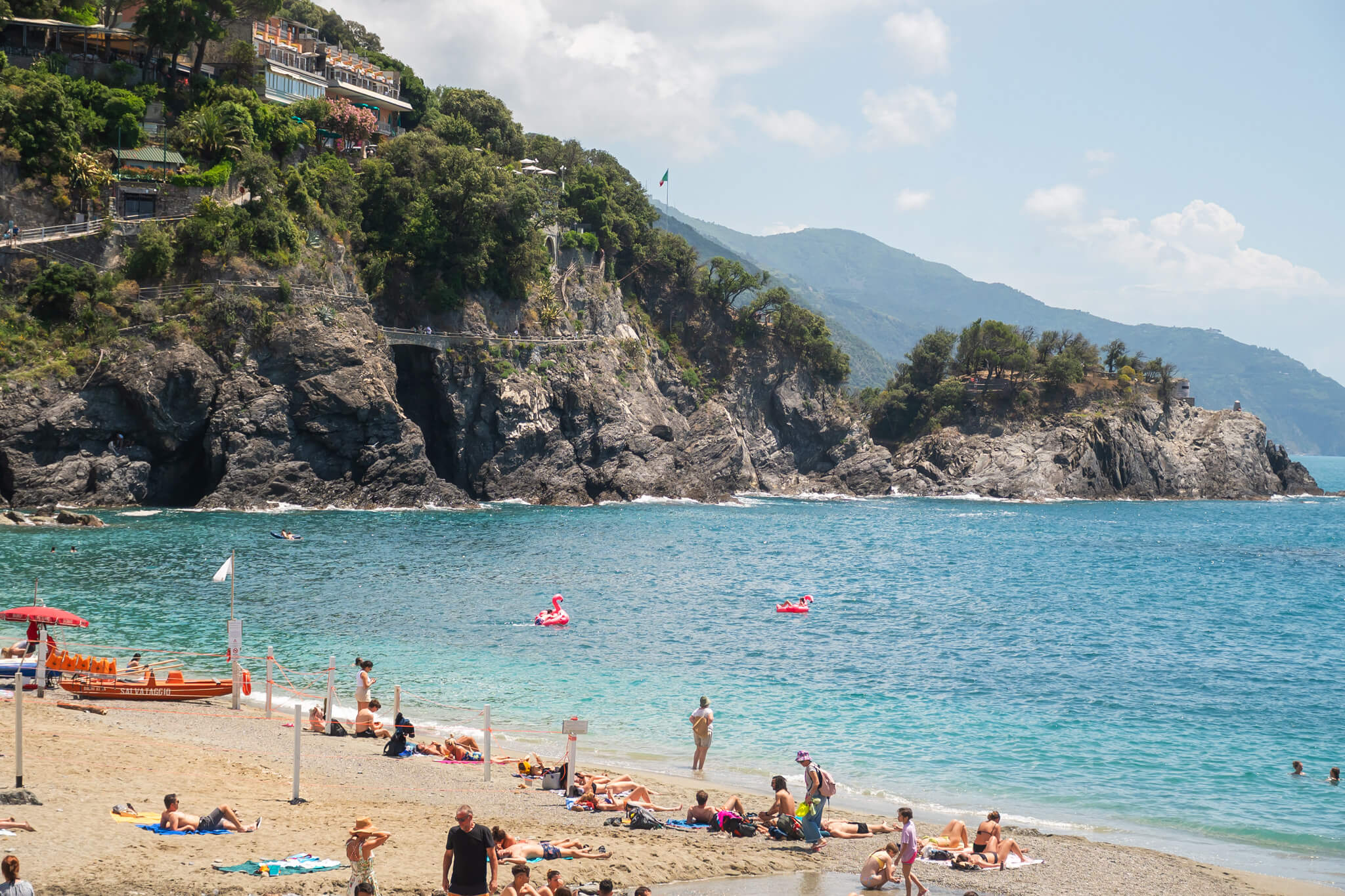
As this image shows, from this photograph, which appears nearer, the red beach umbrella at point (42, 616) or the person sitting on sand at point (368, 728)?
the person sitting on sand at point (368, 728)

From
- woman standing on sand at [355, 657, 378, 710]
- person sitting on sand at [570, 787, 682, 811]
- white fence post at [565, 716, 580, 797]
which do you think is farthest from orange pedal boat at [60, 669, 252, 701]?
person sitting on sand at [570, 787, 682, 811]

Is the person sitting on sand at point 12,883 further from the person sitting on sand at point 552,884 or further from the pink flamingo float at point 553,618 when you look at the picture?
the pink flamingo float at point 553,618

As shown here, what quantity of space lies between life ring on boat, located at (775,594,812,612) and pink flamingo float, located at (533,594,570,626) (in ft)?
30.1

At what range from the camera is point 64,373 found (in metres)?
55.2

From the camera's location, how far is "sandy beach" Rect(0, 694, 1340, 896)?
468 inches

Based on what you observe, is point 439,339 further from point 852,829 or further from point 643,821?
point 852,829

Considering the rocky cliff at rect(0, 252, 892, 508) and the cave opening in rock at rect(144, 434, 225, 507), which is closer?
the rocky cliff at rect(0, 252, 892, 508)

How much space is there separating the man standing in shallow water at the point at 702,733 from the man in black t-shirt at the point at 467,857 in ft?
29.9

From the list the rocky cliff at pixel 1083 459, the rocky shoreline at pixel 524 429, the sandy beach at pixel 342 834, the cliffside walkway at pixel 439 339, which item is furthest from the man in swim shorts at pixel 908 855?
the rocky cliff at pixel 1083 459

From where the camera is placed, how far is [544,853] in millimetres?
13477

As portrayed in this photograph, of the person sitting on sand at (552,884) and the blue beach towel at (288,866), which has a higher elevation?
the person sitting on sand at (552,884)

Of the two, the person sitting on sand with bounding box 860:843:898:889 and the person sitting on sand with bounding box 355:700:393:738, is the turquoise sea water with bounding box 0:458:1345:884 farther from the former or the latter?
the person sitting on sand with bounding box 860:843:898:889

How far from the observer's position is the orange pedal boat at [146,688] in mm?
22016

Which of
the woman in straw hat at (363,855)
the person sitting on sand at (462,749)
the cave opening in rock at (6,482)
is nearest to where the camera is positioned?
the woman in straw hat at (363,855)
